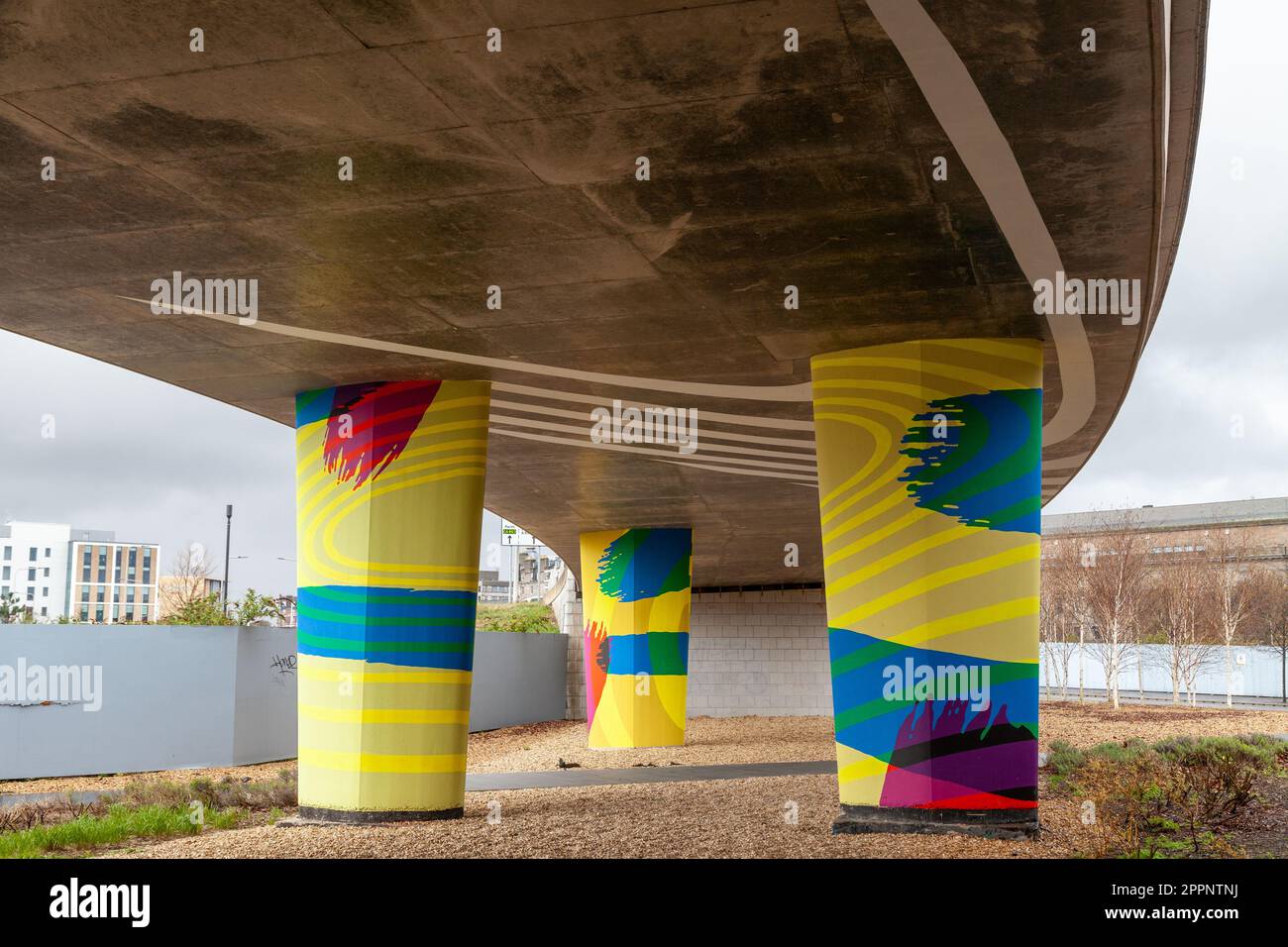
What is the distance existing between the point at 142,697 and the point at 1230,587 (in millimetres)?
38885

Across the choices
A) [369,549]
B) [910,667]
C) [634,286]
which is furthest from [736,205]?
[369,549]

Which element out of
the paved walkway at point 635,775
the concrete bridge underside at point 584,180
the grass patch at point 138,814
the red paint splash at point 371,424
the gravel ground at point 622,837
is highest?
the concrete bridge underside at point 584,180

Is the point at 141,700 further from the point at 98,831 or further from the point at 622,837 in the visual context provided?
the point at 622,837

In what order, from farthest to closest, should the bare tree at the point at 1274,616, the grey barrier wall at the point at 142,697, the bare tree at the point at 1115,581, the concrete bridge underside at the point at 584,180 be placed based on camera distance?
the bare tree at the point at 1274,616 < the bare tree at the point at 1115,581 < the grey barrier wall at the point at 142,697 < the concrete bridge underside at the point at 584,180

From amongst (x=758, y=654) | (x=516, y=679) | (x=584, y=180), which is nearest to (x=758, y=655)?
(x=758, y=654)

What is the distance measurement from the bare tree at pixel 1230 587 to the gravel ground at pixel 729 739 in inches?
253

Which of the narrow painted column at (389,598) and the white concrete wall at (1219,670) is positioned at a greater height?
the narrow painted column at (389,598)

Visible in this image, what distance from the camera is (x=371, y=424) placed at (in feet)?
45.6

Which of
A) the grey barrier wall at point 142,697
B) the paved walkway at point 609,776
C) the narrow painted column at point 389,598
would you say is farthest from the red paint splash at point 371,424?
the grey barrier wall at point 142,697

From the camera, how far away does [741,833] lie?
12156 millimetres

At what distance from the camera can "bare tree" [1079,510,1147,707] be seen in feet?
135

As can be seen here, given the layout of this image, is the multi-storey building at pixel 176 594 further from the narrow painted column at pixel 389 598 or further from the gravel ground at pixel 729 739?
the narrow painted column at pixel 389 598

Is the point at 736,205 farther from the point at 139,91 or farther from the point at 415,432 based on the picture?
the point at 415,432

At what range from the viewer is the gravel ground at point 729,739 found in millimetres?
20156
